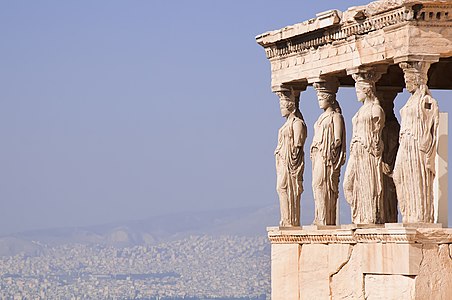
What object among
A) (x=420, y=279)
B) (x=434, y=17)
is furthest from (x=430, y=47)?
(x=420, y=279)

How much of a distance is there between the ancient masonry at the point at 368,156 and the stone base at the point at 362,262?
0.02 metres

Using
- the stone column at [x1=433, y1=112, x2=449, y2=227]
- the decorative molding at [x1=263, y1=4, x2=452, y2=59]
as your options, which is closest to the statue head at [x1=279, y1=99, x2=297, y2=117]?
the decorative molding at [x1=263, y1=4, x2=452, y2=59]

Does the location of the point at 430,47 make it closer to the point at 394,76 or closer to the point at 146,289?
the point at 394,76

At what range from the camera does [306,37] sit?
34.9 m

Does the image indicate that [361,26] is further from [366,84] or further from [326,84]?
[326,84]

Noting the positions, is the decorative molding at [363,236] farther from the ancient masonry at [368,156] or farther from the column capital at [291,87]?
the column capital at [291,87]

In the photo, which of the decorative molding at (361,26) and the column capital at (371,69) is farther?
the column capital at (371,69)

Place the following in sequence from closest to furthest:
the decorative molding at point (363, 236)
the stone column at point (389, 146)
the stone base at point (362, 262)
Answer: the decorative molding at point (363, 236) < the stone base at point (362, 262) < the stone column at point (389, 146)

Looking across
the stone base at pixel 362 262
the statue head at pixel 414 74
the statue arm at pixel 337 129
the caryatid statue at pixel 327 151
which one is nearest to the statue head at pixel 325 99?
the caryatid statue at pixel 327 151

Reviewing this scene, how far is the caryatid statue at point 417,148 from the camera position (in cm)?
3164

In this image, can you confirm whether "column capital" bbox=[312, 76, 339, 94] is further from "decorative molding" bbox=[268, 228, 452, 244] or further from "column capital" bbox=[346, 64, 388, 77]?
"decorative molding" bbox=[268, 228, 452, 244]

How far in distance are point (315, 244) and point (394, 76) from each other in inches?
127

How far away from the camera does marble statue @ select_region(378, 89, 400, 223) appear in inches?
1380

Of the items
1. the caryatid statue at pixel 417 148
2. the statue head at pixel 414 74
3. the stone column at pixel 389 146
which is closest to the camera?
the caryatid statue at pixel 417 148
